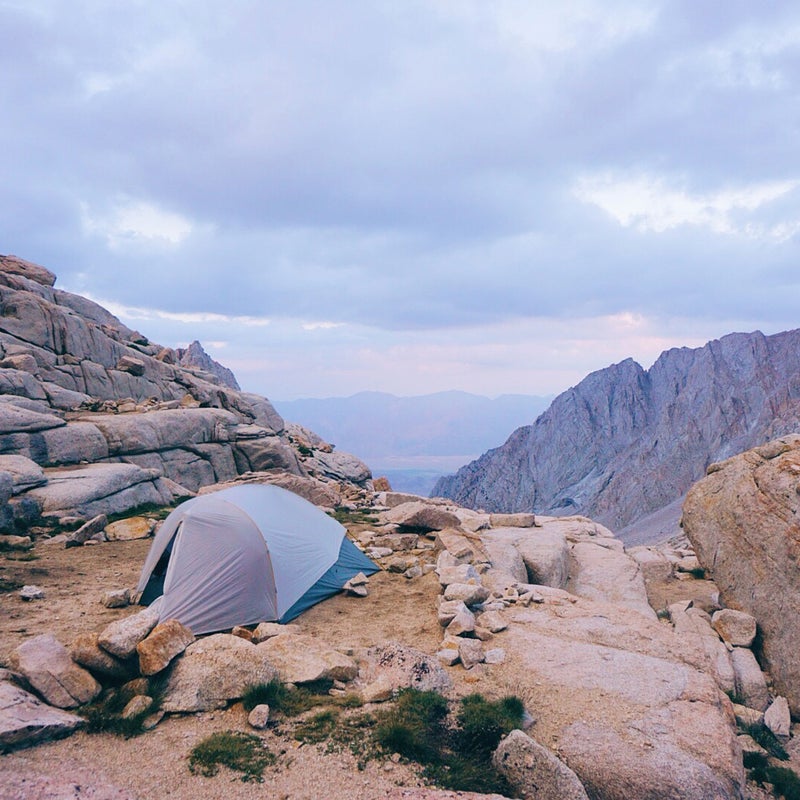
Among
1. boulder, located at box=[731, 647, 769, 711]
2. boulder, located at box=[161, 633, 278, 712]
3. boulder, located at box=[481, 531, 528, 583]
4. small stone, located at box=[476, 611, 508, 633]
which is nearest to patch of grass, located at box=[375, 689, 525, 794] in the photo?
boulder, located at box=[161, 633, 278, 712]

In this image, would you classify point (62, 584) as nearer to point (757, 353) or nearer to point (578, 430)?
point (757, 353)

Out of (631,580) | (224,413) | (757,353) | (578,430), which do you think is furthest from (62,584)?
(578,430)

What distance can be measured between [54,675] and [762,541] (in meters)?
19.3

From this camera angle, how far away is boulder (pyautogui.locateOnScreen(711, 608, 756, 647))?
17.3 meters

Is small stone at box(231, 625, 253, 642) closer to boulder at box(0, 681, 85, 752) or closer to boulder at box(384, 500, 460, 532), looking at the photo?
boulder at box(0, 681, 85, 752)

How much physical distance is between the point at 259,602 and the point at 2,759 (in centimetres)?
742

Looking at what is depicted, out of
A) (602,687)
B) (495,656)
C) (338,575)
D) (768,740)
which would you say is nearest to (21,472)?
(338,575)

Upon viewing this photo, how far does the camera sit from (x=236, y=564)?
14680mm

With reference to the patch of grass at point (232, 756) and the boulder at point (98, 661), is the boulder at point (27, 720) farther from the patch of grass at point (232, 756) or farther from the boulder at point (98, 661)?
the patch of grass at point (232, 756)

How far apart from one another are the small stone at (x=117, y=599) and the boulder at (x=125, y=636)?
4771mm

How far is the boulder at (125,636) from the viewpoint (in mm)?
9984

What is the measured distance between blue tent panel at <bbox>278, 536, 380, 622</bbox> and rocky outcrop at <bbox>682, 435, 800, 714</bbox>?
1206 centimetres

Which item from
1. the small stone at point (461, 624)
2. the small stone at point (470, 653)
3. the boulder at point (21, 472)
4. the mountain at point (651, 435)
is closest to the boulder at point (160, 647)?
the small stone at point (470, 653)

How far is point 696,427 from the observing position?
150375 mm
